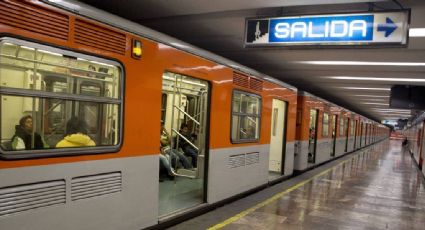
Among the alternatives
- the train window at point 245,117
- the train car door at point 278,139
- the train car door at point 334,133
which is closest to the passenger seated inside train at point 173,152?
the train window at point 245,117

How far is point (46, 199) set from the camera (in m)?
3.04

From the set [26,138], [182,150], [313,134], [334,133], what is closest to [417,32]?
[26,138]

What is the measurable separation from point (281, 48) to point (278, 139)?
220 inches

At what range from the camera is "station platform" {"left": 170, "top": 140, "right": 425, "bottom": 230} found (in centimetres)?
545

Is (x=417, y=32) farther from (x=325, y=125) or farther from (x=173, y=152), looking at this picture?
(x=325, y=125)

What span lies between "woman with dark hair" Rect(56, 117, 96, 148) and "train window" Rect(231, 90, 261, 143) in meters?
3.18

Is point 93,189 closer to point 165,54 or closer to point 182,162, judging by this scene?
point 165,54

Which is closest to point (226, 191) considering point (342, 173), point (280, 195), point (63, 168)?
point (280, 195)

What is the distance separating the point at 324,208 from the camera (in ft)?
21.9

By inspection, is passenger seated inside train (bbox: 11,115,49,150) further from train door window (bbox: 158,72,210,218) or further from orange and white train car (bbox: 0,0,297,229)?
train door window (bbox: 158,72,210,218)

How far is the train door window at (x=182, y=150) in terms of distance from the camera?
223 inches

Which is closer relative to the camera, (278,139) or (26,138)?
(26,138)

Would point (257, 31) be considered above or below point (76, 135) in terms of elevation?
above

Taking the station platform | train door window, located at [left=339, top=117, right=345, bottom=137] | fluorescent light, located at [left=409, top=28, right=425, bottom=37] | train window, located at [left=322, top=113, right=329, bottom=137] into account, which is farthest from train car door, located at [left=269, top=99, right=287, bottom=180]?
train door window, located at [left=339, top=117, right=345, bottom=137]
